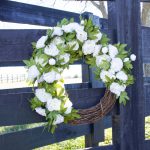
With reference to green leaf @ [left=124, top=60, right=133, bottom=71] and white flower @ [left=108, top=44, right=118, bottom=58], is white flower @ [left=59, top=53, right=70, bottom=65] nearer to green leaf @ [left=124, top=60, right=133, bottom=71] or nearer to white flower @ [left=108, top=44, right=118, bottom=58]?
white flower @ [left=108, top=44, right=118, bottom=58]

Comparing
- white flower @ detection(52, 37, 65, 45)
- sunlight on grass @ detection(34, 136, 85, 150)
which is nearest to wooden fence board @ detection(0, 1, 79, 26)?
white flower @ detection(52, 37, 65, 45)

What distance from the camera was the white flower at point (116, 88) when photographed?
2281 mm

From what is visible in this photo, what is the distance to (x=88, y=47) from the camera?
2229mm

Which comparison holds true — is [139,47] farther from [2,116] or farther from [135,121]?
[2,116]

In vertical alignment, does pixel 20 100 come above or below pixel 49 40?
below

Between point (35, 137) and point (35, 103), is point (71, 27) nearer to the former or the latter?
point (35, 103)

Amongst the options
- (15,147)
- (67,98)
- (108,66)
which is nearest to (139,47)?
(108,66)

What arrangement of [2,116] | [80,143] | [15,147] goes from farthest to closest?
[80,143] < [15,147] < [2,116]

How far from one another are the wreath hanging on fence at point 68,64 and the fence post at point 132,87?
125 millimetres

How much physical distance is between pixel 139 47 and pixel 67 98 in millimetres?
760

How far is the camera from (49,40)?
2154 millimetres

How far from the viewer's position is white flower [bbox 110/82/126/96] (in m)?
2.28

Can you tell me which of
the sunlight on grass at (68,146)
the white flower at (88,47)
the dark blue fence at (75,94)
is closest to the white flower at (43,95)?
the dark blue fence at (75,94)

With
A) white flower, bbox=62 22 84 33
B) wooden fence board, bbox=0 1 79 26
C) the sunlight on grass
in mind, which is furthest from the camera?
the sunlight on grass
